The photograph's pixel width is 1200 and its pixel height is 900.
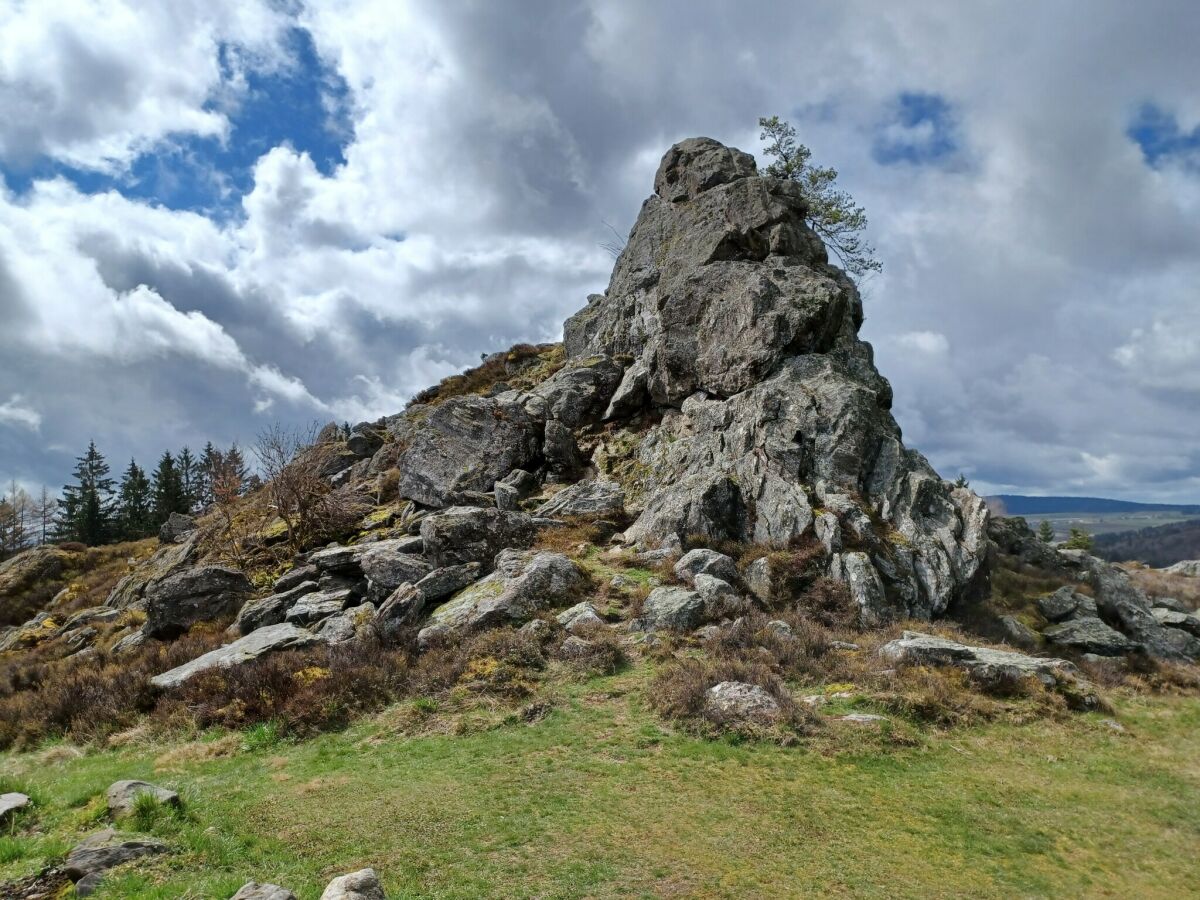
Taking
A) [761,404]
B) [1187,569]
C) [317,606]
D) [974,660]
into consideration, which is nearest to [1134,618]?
[974,660]

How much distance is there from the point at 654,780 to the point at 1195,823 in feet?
31.9

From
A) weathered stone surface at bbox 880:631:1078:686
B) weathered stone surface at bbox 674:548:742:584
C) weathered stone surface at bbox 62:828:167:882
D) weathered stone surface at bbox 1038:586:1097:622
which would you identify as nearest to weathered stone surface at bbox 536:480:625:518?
weathered stone surface at bbox 674:548:742:584

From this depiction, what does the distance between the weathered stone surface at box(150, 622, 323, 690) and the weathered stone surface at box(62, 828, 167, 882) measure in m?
9.97

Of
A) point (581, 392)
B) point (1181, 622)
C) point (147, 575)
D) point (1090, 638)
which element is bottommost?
point (1181, 622)

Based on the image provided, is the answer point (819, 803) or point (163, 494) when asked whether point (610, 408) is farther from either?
point (163, 494)

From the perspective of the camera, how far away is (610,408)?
132 ft

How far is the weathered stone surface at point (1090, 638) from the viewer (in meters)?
24.8

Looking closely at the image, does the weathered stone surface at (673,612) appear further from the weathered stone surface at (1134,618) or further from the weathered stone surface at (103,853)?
the weathered stone surface at (1134,618)

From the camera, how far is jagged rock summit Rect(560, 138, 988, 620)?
25422 mm

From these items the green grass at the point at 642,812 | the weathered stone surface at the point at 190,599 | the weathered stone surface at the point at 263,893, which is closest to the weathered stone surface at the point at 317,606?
the weathered stone surface at the point at 190,599

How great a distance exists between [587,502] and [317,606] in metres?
13.5

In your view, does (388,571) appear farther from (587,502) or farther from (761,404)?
(761,404)

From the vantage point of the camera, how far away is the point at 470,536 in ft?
85.9

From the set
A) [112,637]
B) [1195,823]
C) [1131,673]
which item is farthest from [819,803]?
[112,637]
